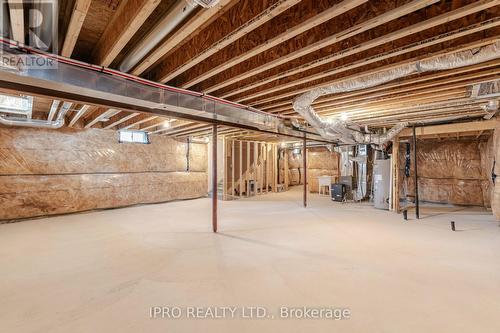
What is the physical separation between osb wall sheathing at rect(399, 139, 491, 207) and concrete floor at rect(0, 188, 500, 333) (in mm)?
2760

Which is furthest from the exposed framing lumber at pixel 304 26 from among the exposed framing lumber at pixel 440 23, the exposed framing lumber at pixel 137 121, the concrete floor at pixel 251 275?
the exposed framing lumber at pixel 137 121

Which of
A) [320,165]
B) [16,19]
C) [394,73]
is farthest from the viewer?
[320,165]

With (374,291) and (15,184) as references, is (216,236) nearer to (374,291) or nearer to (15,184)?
(374,291)

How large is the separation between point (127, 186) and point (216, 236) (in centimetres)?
386

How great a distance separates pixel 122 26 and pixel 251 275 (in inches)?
94.2

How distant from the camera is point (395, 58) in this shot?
234 cm

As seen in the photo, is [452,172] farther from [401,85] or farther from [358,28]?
[358,28]

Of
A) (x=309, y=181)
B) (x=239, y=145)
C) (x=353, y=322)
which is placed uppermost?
(x=239, y=145)

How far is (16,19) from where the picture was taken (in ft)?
5.09

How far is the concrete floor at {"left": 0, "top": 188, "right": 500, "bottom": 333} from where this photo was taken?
1.66 m

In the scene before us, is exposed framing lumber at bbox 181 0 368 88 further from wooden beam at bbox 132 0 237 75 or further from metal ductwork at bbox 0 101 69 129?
metal ductwork at bbox 0 101 69 129

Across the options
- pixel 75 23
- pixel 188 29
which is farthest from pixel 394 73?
pixel 75 23

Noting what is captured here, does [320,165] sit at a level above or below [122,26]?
below

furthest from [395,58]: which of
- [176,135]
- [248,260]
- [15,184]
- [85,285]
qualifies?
[15,184]
